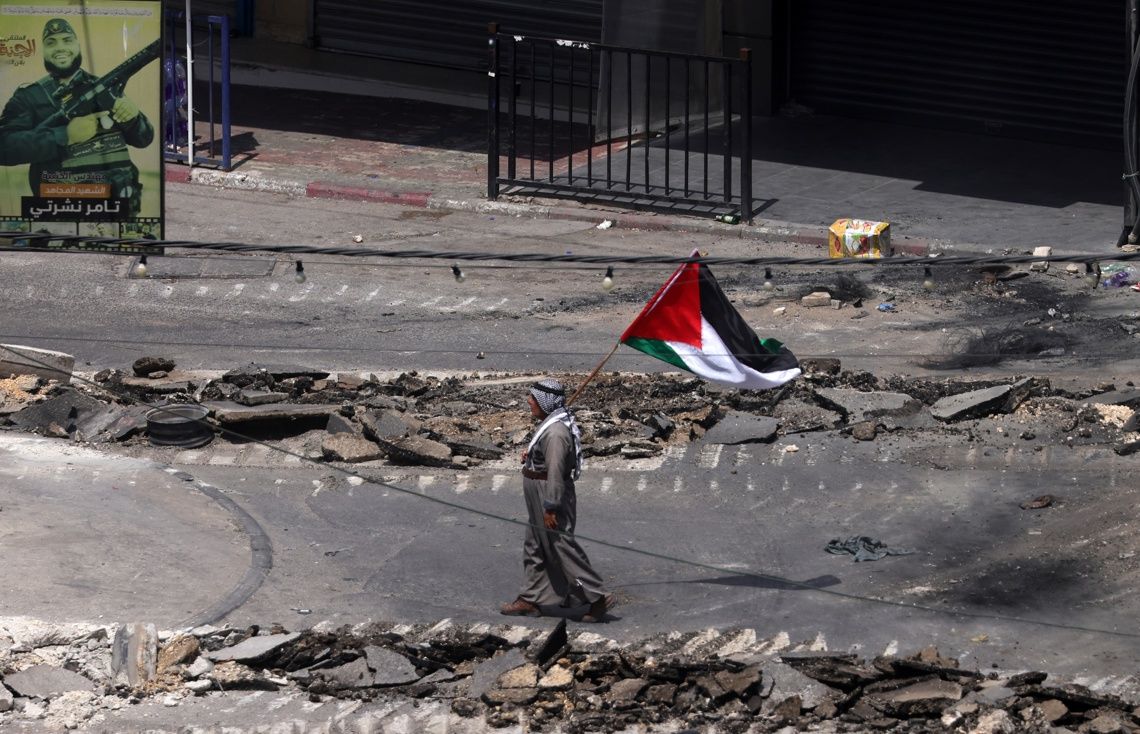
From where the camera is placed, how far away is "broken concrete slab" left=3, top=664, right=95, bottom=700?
9438 mm

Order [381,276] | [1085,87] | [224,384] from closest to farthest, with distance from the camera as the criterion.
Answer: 1. [224,384]
2. [381,276]
3. [1085,87]

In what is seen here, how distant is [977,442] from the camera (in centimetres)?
1325

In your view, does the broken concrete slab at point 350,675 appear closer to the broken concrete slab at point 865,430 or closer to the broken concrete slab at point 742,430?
the broken concrete slab at point 742,430

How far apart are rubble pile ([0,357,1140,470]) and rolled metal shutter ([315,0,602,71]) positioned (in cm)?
1198

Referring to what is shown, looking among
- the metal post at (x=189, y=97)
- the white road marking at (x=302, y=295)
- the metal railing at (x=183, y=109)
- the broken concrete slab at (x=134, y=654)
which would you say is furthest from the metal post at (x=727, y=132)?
the broken concrete slab at (x=134, y=654)

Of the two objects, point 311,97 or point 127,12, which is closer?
point 127,12

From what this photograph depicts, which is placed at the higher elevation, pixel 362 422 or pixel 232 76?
pixel 232 76

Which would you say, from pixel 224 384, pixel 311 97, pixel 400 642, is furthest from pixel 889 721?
pixel 311 97

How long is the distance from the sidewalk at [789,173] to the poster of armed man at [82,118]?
5.79 meters

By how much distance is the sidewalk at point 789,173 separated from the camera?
1959 cm

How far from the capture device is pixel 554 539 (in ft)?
34.0

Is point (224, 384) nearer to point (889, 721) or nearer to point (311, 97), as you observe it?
point (889, 721)

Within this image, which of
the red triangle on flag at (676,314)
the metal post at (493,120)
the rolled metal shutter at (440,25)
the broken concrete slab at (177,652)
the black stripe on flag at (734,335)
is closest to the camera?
the broken concrete slab at (177,652)

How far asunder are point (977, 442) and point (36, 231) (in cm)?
830
